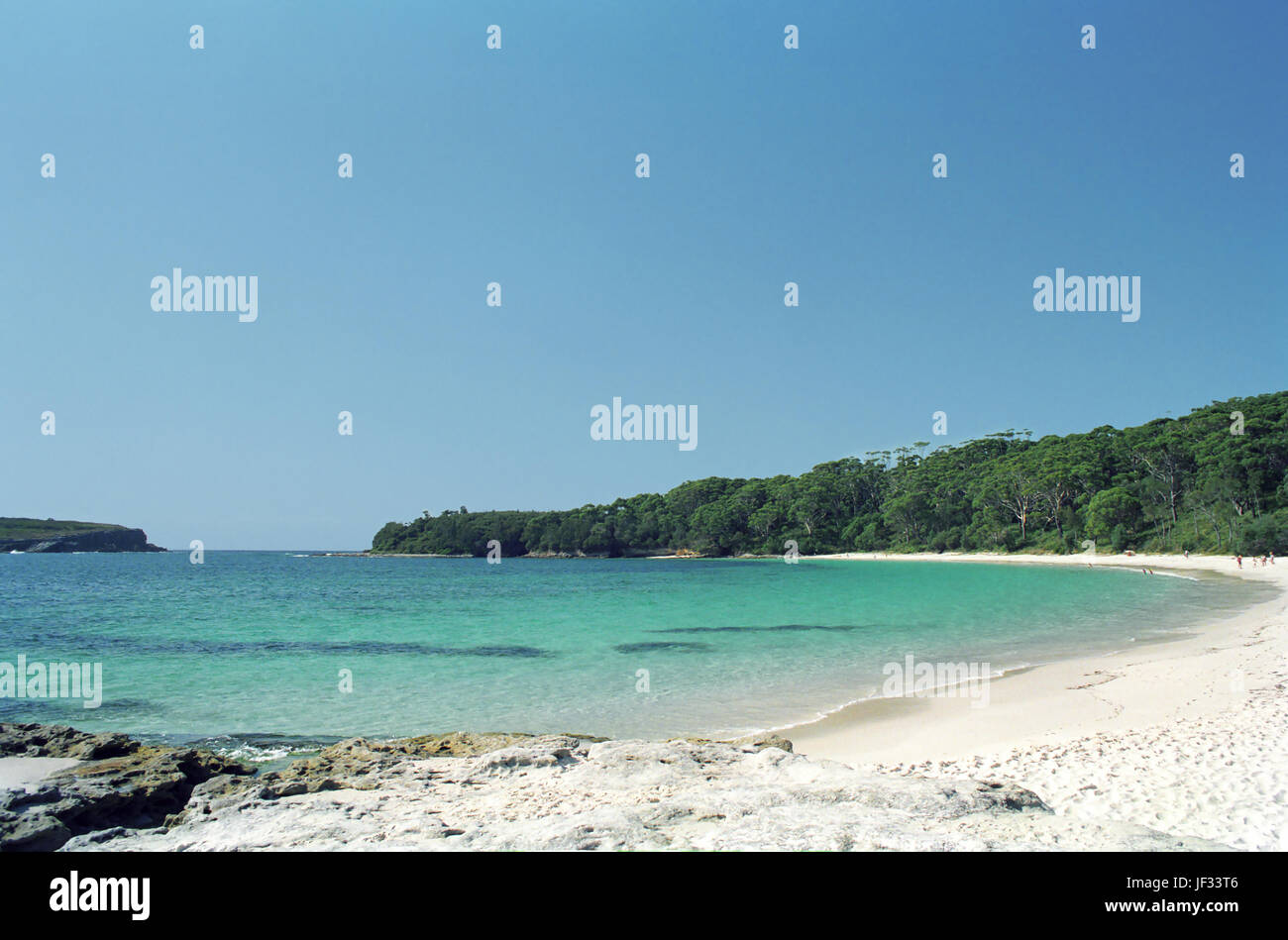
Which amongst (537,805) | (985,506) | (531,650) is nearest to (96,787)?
(537,805)

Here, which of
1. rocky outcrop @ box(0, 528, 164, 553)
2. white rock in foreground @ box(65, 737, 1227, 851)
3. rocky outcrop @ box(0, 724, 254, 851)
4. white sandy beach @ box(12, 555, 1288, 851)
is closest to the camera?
white rock in foreground @ box(65, 737, 1227, 851)

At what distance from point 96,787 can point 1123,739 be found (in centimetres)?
1198

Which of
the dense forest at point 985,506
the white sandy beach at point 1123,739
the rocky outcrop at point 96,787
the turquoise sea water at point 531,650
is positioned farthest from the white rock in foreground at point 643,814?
the dense forest at point 985,506

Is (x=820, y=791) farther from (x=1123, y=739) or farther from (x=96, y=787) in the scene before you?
(x=96, y=787)

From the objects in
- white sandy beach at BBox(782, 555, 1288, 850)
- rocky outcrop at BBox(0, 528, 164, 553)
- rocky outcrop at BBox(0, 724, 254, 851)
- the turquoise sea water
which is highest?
rocky outcrop at BBox(0, 724, 254, 851)

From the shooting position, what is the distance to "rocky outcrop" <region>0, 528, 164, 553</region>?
15750 centimetres

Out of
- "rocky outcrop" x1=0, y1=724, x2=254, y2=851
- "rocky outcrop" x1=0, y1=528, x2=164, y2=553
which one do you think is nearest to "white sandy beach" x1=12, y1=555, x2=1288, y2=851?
"rocky outcrop" x1=0, y1=724, x2=254, y2=851

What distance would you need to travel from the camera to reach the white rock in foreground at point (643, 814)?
4941 mm

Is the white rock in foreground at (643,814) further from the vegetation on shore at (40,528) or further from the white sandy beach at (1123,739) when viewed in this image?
the vegetation on shore at (40,528)

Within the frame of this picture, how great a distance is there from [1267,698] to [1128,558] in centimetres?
6975

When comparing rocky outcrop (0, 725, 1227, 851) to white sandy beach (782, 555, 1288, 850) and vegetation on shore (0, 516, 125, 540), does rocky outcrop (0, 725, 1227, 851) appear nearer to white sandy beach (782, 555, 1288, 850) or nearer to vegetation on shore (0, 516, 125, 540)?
white sandy beach (782, 555, 1288, 850)

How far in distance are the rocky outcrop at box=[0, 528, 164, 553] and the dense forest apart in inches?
2668
